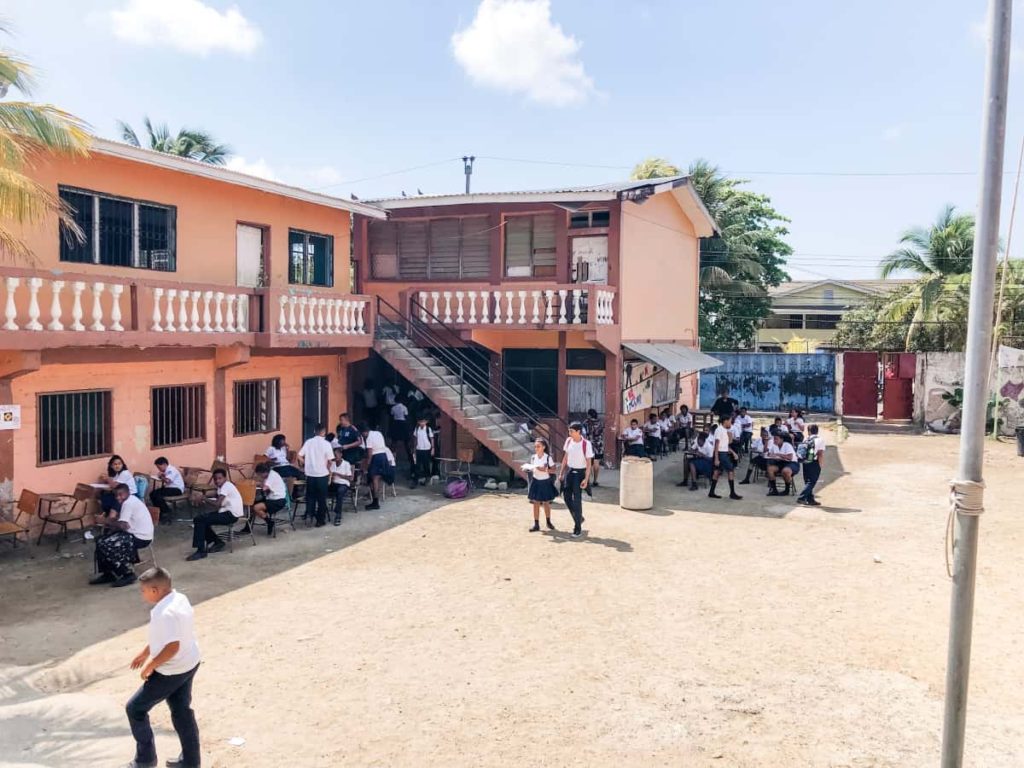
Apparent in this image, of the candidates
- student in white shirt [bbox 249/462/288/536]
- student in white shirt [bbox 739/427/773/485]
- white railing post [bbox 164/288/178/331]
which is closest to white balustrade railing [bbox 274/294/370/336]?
white railing post [bbox 164/288/178/331]

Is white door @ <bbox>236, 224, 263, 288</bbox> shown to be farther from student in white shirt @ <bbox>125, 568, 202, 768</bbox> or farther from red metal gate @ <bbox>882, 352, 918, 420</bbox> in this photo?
red metal gate @ <bbox>882, 352, 918, 420</bbox>

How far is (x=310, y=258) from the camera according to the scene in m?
16.9

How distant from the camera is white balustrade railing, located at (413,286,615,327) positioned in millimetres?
16406

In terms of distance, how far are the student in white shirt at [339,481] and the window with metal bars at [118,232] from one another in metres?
4.29

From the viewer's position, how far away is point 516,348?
61.3 feet

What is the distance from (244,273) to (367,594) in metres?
8.11

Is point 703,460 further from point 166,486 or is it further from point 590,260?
point 166,486

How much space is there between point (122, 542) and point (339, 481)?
389 centimetres

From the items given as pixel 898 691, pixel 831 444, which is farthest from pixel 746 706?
pixel 831 444

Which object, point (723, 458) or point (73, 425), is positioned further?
point (723, 458)

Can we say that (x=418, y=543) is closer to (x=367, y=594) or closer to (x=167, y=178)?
(x=367, y=594)

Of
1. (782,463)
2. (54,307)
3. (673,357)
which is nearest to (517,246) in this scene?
(673,357)

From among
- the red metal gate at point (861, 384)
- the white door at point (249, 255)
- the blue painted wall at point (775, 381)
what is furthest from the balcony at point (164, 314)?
the red metal gate at point (861, 384)

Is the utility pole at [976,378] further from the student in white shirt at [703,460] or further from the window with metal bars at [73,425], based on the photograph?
the window with metal bars at [73,425]
